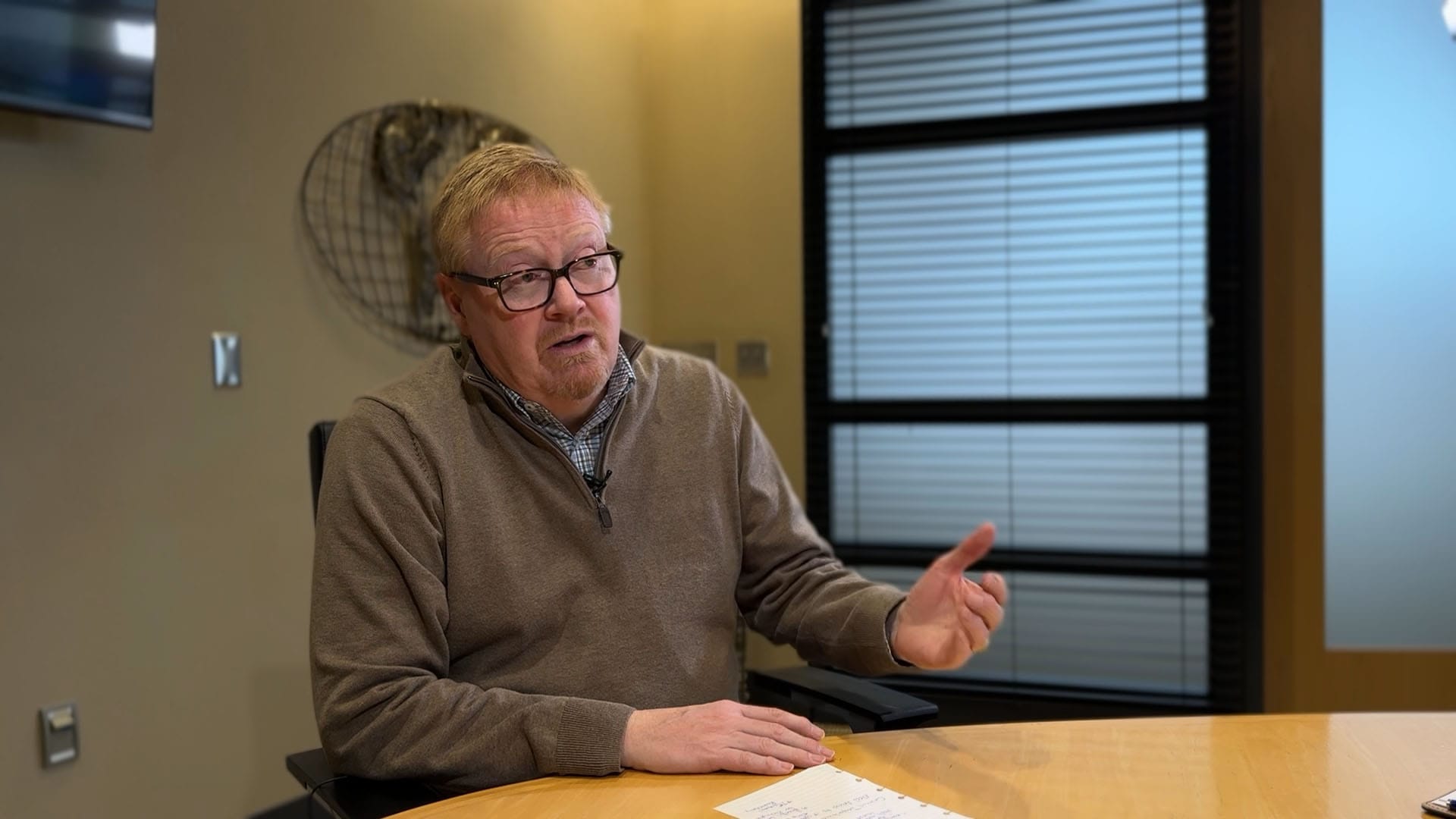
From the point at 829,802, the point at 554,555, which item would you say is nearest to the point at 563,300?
the point at 554,555

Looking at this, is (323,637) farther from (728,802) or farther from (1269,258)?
(1269,258)

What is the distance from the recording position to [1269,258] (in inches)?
131

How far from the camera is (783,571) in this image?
68.8 inches

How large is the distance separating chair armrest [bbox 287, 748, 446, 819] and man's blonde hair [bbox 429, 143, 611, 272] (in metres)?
0.69

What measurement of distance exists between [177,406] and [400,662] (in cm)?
126

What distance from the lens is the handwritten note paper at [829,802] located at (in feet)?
3.60

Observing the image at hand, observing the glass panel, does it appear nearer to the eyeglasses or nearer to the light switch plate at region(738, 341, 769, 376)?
the light switch plate at region(738, 341, 769, 376)

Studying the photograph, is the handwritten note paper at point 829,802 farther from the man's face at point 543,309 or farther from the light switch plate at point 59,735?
the light switch plate at point 59,735

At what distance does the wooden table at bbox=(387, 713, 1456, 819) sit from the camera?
1139mm

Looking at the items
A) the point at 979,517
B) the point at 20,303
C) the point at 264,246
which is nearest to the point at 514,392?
the point at 20,303

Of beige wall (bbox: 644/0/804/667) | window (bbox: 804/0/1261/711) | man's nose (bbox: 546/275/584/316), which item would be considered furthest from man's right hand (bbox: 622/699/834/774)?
beige wall (bbox: 644/0/804/667)

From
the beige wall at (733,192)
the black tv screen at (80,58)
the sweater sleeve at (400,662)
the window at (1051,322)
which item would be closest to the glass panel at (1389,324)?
the window at (1051,322)

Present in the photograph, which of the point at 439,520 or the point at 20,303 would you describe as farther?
the point at 20,303

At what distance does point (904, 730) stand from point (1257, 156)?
259cm
